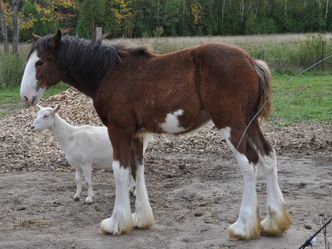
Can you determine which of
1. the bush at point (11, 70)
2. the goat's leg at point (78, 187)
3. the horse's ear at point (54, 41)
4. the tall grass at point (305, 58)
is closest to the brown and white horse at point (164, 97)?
the horse's ear at point (54, 41)

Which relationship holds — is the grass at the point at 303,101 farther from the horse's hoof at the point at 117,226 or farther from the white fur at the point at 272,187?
the horse's hoof at the point at 117,226

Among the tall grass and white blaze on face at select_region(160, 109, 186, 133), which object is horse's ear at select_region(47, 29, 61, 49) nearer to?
white blaze on face at select_region(160, 109, 186, 133)

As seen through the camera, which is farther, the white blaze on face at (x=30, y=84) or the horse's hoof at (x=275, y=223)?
the white blaze on face at (x=30, y=84)

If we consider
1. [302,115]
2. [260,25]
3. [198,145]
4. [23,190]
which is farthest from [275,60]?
[260,25]

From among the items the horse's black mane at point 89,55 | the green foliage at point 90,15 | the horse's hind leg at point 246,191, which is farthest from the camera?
the green foliage at point 90,15

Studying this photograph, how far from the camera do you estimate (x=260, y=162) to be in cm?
589

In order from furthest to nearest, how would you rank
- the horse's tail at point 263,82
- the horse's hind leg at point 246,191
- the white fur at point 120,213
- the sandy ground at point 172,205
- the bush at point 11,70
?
the bush at point 11,70 → the white fur at point 120,213 → the sandy ground at point 172,205 → the horse's tail at point 263,82 → the horse's hind leg at point 246,191

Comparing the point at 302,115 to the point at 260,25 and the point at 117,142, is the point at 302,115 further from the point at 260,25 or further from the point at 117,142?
the point at 260,25

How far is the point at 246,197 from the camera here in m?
5.65

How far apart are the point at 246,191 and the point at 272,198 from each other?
0.36 metres

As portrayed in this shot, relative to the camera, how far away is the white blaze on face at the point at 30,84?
20.3 ft

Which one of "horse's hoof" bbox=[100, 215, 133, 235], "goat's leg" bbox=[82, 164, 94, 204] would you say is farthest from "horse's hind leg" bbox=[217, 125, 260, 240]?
"goat's leg" bbox=[82, 164, 94, 204]

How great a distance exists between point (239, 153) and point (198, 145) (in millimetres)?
4312

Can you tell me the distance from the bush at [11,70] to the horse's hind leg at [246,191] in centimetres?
1370
